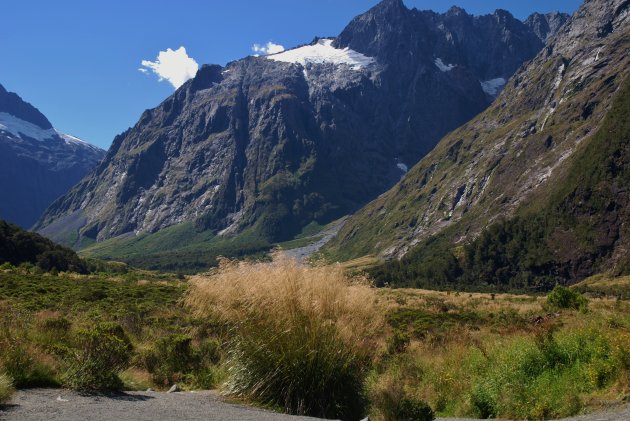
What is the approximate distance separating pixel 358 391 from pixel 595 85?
673ft

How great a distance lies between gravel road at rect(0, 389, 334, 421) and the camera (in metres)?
A: 7.80

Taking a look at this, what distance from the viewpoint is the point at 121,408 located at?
28.4ft

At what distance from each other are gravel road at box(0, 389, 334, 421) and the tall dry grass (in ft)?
2.40

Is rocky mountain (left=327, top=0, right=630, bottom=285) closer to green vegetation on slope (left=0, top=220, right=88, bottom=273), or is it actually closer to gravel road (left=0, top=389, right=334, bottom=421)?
green vegetation on slope (left=0, top=220, right=88, bottom=273)

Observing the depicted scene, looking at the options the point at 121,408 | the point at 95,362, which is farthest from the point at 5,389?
the point at 95,362

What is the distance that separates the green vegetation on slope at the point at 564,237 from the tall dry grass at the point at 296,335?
11917 cm

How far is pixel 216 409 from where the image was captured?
9.27 meters

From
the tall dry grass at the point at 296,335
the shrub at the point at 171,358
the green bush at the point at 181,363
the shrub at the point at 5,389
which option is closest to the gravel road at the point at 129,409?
the shrub at the point at 5,389

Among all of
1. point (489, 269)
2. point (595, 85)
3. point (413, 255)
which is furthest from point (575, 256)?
point (595, 85)

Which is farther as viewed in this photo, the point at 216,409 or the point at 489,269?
the point at 489,269

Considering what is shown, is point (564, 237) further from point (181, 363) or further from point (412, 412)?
point (412, 412)

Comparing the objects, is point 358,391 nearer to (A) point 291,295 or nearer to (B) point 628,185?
(A) point 291,295

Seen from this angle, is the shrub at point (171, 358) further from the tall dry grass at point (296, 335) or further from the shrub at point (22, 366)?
the tall dry grass at point (296, 335)

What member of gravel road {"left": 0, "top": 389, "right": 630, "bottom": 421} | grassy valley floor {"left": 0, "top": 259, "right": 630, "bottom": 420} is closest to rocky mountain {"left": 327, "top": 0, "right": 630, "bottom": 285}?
grassy valley floor {"left": 0, "top": 259, "right": 630, "bottom": 420}
